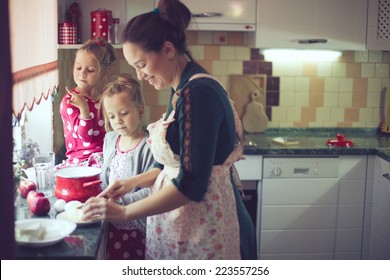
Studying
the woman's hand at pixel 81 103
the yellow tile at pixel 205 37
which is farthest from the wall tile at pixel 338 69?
the woman's hand at pixel 81 103

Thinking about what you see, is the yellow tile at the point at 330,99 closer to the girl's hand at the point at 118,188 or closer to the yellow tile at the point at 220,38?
the yellow tile at the point at 220,38

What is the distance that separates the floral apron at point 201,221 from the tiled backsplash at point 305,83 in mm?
1763

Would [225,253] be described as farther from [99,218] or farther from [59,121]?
[59,121]

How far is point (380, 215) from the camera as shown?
2934mm

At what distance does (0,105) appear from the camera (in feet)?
3.79

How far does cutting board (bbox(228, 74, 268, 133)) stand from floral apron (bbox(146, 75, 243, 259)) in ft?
5.63

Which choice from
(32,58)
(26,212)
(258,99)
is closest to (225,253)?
(26,212)

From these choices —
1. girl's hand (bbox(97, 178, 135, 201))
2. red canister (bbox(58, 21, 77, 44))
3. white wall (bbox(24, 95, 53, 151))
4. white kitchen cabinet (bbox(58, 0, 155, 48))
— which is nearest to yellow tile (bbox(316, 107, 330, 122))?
white kitchen cabinet (bbox(58, 0, 155, 48))

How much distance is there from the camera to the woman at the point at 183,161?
1380mm

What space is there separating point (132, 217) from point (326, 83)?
7.40 feet

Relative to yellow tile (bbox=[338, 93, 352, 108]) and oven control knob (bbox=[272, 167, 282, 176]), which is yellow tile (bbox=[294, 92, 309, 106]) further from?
oven control knob (bbox=[272, 167, 282, 176])

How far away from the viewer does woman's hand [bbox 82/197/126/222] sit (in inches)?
55.4
